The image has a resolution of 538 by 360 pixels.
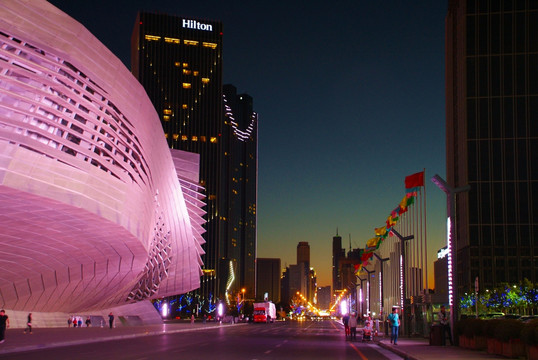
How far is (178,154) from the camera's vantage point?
70125mm

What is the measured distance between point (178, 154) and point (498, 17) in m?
109

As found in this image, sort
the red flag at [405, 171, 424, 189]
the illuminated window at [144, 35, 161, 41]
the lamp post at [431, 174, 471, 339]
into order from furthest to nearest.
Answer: the illuminated window at [144, 35, 161, 41] → the red flag at [405, 171, 424, 189] → the lamp post at [431, 174, 471, 339]

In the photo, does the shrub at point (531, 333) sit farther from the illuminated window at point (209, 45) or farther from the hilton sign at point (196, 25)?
the illuminated window at point (209, 45)

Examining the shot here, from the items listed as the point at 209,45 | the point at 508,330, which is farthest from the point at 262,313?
the point at 209,45

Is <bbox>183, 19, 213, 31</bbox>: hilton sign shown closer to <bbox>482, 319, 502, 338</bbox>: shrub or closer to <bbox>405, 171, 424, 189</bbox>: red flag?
<bbox>405, 171, 424, 189</bbox>: red flag

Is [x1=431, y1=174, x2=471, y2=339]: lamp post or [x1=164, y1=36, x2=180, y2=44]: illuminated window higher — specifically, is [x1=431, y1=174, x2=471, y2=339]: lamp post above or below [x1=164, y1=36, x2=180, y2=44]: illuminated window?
below

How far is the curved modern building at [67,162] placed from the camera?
27000 mm

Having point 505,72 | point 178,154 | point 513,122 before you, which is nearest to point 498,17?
point 505,72

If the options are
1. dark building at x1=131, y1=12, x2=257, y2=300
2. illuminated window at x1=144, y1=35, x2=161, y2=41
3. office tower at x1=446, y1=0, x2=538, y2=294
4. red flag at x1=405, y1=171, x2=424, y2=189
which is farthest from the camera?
illuminated window at x1=144, y1=35, x2=161, y2=41

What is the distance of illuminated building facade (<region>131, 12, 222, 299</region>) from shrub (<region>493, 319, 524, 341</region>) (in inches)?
6590

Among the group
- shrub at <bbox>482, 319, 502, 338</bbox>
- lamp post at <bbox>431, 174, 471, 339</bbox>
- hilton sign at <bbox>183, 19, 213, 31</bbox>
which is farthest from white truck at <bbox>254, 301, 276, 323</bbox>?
hilton sign at <bbox>183, 19, 213, 31</bbox>

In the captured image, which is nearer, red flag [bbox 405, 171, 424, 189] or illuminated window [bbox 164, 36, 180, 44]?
red flag [bbox 405, 171, 424, 189]

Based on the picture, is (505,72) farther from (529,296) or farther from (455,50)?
(529,296)

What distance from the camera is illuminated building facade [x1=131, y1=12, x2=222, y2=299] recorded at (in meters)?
189
